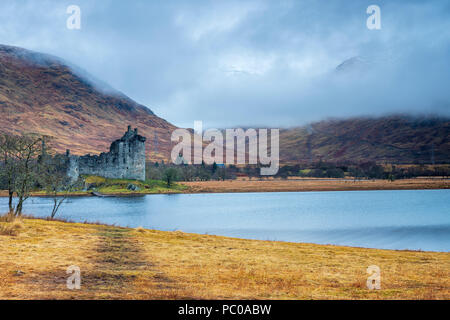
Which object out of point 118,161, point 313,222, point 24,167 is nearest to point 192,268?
point 24,167

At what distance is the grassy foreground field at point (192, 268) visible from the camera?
11.3m

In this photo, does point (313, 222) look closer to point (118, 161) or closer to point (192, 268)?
point (192, 268)

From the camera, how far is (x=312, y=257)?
61.7 ft

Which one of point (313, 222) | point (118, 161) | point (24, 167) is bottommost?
point (313, 222)

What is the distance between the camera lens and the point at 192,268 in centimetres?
1495

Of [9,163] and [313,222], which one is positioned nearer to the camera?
[9,163]

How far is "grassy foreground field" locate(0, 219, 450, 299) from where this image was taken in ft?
37.1

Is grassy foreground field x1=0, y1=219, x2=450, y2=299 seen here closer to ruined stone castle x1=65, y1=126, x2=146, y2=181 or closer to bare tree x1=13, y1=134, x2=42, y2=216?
bare tree x1=13, y1=134, x2=42, y2=216

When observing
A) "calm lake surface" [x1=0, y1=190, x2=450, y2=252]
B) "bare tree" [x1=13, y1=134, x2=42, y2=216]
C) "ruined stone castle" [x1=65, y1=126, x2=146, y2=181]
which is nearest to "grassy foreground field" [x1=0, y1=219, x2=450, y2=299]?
"bare tree" [x1=13, y1=134, x2=42, y2=216]

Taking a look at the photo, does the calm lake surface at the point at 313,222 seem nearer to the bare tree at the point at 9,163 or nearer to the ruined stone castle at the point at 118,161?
the bare tree at the point at 9,163

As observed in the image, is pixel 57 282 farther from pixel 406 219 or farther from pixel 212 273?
pixel 406 219

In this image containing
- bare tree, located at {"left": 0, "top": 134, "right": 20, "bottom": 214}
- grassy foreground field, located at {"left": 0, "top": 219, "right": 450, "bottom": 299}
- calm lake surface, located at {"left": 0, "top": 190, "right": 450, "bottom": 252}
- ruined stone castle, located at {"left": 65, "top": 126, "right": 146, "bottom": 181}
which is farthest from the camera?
ruined stone castle, located at {"left": 65, "top": 126, "right": 146, "bottom": 181}

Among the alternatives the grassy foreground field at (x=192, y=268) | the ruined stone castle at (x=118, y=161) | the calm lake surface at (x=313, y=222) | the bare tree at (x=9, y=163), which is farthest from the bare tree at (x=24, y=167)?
the ruined stone castle at (x=118, y=161)
